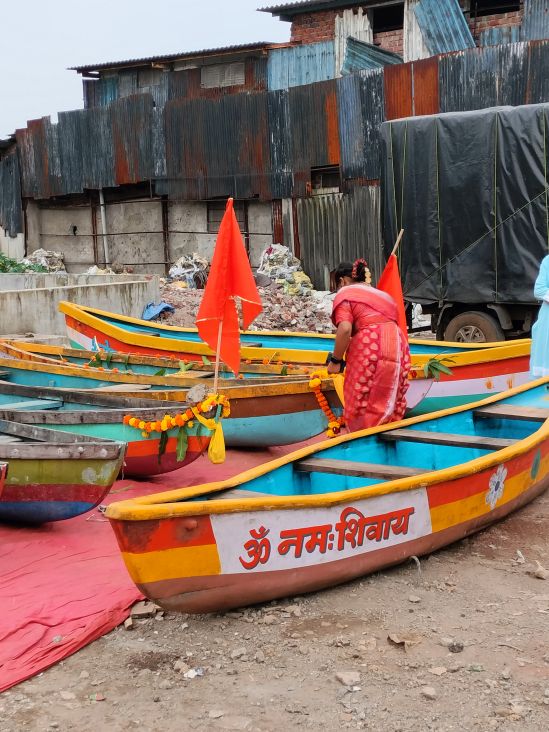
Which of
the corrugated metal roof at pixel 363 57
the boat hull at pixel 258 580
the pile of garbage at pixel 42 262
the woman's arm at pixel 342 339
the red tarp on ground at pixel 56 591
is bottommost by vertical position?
the red tarp on ground at pixel 56 591

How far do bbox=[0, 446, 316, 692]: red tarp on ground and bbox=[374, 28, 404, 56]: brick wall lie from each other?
645 inches

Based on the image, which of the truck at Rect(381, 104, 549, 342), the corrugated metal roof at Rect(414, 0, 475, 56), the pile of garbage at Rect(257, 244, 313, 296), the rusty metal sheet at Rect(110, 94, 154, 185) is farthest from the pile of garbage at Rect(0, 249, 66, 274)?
the truck at Rect(381, 104, 549, 342)

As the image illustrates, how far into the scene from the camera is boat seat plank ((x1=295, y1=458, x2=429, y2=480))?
505 centimetres

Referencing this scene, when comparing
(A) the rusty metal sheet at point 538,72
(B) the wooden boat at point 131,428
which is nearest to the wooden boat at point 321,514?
(B) the wooden boat at point 131,428

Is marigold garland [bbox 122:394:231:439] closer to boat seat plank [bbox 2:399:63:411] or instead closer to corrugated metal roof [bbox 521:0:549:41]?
boat seat plank [bbox 2:399:63:411]

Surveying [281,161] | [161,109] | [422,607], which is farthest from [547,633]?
[161,109]

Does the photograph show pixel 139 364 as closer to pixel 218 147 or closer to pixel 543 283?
pixel 543 283

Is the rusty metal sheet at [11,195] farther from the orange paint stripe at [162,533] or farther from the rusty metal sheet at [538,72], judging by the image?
the orange paint stripe at [162,533]

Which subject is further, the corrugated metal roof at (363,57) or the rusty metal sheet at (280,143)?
the corrugated metal roof at (363,57)

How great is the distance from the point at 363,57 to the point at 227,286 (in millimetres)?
16053

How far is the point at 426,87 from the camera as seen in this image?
1733 centimetres

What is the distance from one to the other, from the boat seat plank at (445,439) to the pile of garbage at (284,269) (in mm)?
12492

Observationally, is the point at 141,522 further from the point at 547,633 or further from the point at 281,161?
the point at 281,161

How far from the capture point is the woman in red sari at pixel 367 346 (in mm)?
5691
